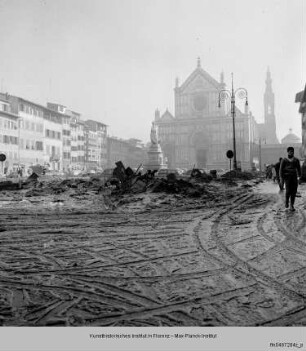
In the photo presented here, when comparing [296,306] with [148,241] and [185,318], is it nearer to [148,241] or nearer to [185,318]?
[185,318]

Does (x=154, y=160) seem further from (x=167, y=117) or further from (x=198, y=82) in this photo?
(x=198, y=82)

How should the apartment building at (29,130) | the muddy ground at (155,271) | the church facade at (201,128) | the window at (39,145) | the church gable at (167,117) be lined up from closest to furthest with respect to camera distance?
the muddy ground at (155,271) < the apartment building at (29,130) < the window at (39,145) < the church facade at (201,128) < the church gable at (167,117)

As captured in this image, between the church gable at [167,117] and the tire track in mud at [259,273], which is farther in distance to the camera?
the church gable at [167,117]

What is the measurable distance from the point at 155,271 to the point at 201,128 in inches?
2850

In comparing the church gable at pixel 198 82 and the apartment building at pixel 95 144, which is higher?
the church gable at pixel 198 82

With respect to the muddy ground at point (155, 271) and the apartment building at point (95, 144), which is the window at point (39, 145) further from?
the muddy ground at point (155, 271)

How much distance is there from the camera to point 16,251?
5.32 m

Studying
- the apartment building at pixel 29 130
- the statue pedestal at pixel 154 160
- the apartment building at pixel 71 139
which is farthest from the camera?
the apartment building at pixel 71 139

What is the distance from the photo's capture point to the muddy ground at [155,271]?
296 centimetres

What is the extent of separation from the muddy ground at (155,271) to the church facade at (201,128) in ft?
214

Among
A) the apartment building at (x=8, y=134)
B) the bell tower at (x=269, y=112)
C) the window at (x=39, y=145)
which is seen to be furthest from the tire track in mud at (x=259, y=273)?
the bell tower at (x=269, y=112)

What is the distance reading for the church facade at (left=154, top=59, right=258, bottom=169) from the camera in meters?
71.9

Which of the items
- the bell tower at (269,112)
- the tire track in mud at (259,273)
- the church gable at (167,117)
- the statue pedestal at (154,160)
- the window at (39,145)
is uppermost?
the bell tower at (269,112)

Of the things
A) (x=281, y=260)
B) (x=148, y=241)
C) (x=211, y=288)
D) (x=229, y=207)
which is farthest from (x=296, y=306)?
(x=229, y=207)
